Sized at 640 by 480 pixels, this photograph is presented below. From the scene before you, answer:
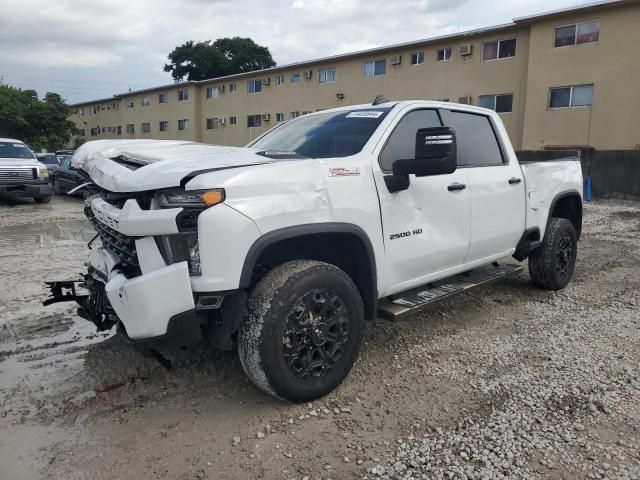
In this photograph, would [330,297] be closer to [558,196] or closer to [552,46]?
[558,196]

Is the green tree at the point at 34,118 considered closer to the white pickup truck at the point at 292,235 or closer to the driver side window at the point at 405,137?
the white pickup truck at the point at 292,235

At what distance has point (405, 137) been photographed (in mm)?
3684

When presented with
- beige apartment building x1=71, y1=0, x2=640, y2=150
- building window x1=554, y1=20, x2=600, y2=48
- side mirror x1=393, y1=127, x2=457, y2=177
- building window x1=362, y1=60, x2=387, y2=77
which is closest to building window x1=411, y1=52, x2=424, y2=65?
beige apartment building x1=71, y1=0, x2=640, y2=150

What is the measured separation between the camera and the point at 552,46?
20.9 meters

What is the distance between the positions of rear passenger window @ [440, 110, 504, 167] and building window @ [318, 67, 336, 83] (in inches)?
1042

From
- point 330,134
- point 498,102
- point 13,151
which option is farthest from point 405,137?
point 498,102

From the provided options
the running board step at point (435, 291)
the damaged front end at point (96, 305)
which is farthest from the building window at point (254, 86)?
the damaged front end at point (96, 305)

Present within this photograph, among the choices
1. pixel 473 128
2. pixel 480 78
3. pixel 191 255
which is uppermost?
pixel 480 78

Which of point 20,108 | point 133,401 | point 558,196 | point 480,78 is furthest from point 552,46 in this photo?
point 20,108

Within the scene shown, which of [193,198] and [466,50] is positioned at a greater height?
[466,50]

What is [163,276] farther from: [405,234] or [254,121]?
[254,121]

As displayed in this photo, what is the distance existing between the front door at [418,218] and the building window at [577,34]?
1995 cm

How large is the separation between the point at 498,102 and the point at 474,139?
20.9m

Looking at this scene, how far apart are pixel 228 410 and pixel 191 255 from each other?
40.8 inches
